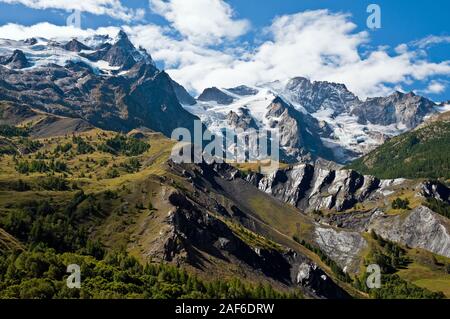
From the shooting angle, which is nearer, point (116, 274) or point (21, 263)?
point (21, 263)
